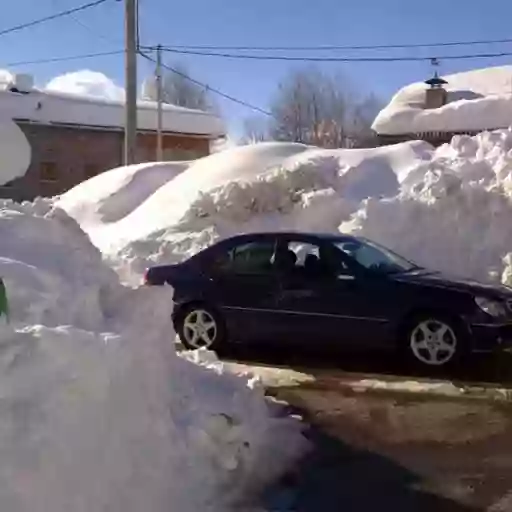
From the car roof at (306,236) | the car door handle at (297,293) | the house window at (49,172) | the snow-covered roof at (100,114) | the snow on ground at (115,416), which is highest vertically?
the snow-covered roof at (100,114)

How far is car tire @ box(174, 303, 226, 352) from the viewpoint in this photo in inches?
403

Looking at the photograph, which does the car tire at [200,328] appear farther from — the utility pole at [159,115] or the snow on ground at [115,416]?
the utility pole at [159,115]

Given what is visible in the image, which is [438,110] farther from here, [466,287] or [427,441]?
[427,441]

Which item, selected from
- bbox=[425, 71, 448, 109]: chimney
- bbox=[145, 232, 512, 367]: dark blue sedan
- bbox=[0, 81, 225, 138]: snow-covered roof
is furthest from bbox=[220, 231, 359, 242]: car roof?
bbox=[0, 81, 225, 138]: snow-covered roof

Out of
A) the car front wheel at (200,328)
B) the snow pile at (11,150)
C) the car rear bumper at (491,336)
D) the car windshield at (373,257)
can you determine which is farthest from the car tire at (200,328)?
the snow pile at (11,150)

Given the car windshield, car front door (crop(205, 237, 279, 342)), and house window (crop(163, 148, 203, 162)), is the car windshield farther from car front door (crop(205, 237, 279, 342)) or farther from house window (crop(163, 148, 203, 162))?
house window (crop(163, 148, 203, 162))

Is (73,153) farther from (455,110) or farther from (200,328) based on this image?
(200,328)

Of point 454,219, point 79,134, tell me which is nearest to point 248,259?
point 454,219

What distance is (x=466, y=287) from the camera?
8969 mm

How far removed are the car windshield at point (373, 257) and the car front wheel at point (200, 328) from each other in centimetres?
166

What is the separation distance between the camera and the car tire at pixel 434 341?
8828 mm

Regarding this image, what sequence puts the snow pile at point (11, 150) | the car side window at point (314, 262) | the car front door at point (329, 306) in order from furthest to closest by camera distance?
the car side window at point (314, 262) → the car front door at point (329, 306) → the snow pile at point (11, 150)

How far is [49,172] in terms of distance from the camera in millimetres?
35688

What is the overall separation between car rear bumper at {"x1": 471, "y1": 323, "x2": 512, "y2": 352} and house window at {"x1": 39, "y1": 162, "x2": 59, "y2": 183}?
94.1ft
